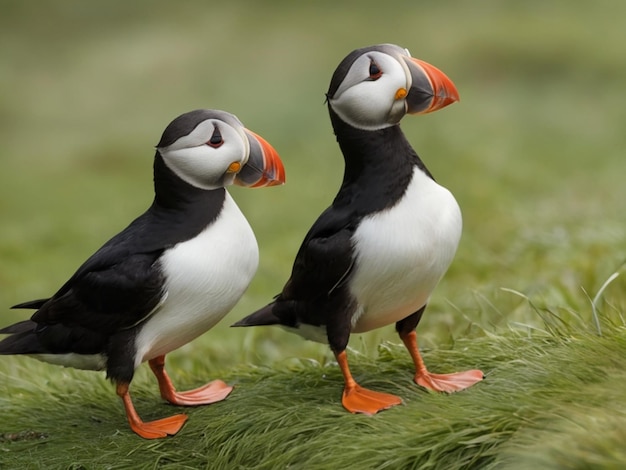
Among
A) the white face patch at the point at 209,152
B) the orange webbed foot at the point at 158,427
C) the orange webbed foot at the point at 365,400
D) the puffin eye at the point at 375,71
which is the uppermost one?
the puffin eye at the point at 375,71

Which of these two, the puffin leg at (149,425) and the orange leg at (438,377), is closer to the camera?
the orange leg at (438,377)

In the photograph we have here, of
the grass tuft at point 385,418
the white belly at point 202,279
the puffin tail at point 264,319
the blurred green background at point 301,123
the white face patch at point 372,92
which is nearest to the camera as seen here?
the grass tuft at point 385,418

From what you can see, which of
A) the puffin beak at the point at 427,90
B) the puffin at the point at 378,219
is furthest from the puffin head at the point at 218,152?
the puffin beak at the point at 427,90

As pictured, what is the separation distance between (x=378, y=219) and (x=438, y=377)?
73cm

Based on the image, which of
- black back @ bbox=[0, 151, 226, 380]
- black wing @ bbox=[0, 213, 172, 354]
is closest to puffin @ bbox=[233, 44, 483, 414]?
black back @ bbox=[0, 151, 226, 380]

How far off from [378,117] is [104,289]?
1.21 meters

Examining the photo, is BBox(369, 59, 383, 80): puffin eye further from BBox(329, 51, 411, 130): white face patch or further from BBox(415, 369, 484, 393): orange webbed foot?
BBox(415, 369, 484, 393): orange webbed foot

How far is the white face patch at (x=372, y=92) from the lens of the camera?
3404mm

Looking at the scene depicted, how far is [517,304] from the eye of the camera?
17.7 feet

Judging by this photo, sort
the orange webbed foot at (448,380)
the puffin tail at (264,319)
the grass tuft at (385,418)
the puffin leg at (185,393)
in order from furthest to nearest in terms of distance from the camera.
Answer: the puffin leg at (185,393)
the puffin tail at (264,319)
the orange webbed foot at (448,380)
the grass tuft at (385,418)

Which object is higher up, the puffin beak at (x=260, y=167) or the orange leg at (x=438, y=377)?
the puffin beak at (x=260, y=167)

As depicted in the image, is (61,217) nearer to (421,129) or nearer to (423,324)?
(421,129)

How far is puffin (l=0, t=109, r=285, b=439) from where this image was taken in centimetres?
355

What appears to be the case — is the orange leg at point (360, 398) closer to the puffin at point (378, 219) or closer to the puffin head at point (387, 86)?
the puffin at point (378, 219)
